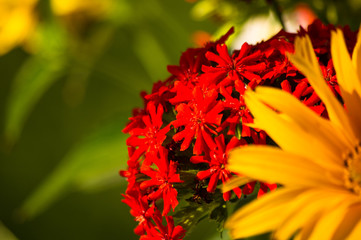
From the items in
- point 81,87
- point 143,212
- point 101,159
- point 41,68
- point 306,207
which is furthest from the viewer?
point 81,87

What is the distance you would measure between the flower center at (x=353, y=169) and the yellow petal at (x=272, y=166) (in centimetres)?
3

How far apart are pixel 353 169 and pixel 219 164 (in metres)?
0.08

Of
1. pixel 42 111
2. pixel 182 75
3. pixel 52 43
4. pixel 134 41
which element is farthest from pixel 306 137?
pixel 42 111

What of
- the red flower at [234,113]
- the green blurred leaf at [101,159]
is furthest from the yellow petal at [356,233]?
the green blurred leaf at [101,159]

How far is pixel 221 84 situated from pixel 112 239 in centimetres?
99

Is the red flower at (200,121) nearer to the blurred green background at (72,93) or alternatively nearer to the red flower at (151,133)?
the red flower at (151,133)

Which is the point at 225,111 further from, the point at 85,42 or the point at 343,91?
the point at 85,42

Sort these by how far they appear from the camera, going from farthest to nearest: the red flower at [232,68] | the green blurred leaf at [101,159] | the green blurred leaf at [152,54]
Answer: the green blurred leaf at [152,54], the green blurred leaf at [101,159], the red flower at [232,68]

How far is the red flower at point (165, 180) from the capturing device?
1.07 ft

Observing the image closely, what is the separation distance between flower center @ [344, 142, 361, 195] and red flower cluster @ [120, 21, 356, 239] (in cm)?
4

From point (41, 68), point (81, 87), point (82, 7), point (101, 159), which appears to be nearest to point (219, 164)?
point (101, 159)

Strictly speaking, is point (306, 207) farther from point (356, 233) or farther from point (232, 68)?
point (232, 68)

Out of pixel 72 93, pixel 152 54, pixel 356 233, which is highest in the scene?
pixel 72 93

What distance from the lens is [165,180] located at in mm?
331
